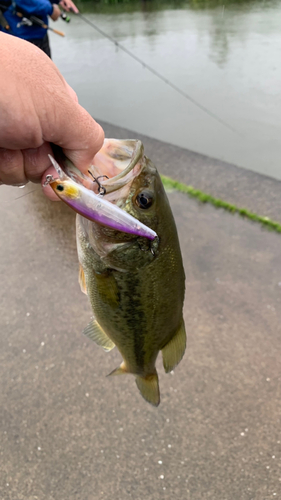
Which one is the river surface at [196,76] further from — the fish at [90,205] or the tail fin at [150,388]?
the fish at [90,205]

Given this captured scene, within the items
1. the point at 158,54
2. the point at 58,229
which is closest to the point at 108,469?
the point at 58,229

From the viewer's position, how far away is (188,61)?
30.8 feet

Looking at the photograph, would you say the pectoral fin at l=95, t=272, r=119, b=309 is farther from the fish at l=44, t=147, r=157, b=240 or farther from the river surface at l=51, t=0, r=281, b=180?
the river surface at l=51, t=0, r=281, b=180

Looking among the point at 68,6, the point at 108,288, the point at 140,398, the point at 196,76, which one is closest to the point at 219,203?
the point at 140,398

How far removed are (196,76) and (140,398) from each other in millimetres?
7995

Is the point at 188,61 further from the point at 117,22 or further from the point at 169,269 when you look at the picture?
the point at 169,269

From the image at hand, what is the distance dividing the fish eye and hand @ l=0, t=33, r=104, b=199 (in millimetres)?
243

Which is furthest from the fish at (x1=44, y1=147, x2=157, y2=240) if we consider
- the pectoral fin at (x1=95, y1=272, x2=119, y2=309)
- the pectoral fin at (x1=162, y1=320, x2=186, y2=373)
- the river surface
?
the river surface

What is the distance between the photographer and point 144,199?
4.70 feet

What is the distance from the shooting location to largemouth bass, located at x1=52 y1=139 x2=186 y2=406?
55.9 inches

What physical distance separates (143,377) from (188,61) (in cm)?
941

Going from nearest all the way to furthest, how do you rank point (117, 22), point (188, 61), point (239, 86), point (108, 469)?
point (108, 469) → point (239, 86) → point (188, 61) → point (117, 22)

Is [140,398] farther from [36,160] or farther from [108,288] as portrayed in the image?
[36,160]

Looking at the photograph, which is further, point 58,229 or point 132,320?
point 58,229
